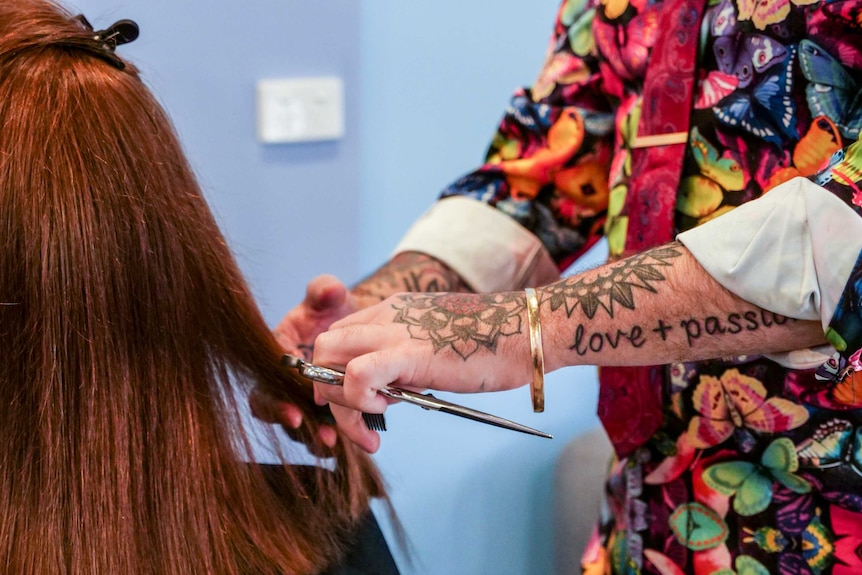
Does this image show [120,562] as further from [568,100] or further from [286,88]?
[286,88]

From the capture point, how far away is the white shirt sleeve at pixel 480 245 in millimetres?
1041

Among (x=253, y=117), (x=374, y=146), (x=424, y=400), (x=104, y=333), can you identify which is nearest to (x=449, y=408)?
(x=424, y=400)

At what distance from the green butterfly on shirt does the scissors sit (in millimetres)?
Result: 251

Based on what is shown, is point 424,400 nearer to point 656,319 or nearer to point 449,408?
point 449,408

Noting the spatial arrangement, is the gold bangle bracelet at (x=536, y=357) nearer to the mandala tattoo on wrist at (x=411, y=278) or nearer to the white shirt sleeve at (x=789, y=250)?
the white shirt sleeve at (x=789, y=250)

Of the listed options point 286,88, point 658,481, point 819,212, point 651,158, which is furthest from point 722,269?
point 286,88

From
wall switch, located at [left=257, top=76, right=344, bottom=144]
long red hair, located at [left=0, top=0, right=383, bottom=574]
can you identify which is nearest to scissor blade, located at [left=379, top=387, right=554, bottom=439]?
long red hair, located at [left=0, top=0, right=383, bottom=574]

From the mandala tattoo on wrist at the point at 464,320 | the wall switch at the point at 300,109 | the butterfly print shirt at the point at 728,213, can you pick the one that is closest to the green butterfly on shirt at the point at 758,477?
the butterfly print shirt at the point at 728,213

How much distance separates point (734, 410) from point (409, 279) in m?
0.40

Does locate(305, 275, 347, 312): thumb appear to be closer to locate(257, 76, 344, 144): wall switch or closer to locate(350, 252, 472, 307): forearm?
locate(350, 252, 472, 307): forearm

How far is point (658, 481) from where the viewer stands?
88 centimetres

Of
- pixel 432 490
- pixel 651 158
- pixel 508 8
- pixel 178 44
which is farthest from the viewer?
pixel 508 8

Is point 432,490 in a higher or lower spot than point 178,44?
lower

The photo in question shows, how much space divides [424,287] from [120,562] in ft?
Answer: 1.56
